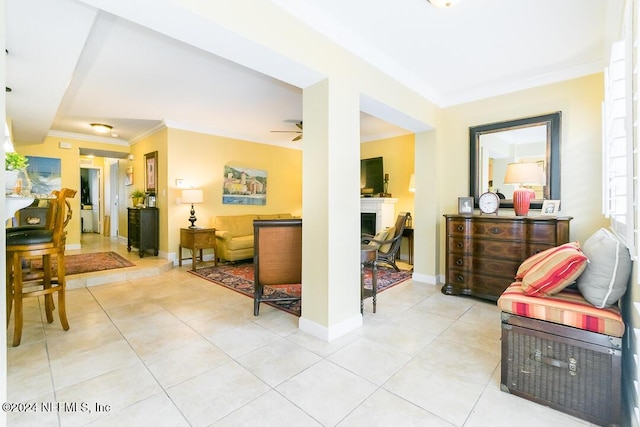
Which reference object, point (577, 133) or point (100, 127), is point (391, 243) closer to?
point (577, 133)

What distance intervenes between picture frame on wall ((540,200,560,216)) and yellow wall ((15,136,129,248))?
26.2 ft

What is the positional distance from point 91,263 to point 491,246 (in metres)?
5.84

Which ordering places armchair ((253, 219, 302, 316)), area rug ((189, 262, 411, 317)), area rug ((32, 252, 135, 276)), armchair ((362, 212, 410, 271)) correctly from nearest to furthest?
armchair ((253, 219, 302, 316)), area rug ((189, 262, 411, 317)), area rug ((32, 252, 135, 276)), armchair ((362, 212, 410, 271))

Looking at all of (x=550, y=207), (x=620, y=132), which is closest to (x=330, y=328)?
(x=620, y=132)

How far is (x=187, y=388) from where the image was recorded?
66.9 inches

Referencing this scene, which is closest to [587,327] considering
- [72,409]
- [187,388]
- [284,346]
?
[284,346]

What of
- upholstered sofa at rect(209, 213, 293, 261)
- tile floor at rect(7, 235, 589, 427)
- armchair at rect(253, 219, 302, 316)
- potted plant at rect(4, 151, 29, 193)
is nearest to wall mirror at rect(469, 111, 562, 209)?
tile floor at rect(7, 235, 589, 427)

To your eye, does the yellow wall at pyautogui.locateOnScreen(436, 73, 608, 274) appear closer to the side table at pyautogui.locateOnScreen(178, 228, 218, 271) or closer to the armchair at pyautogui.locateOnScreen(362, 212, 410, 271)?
the armchair at pyautogui.locateOnScreen(362, 212, 410, 271)

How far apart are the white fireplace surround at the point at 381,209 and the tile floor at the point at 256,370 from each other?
8.63ft

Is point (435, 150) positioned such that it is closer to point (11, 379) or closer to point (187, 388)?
point (187, 388)

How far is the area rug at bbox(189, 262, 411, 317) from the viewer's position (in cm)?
321

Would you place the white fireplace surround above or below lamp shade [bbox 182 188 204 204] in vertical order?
below

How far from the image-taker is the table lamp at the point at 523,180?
3.03 meters

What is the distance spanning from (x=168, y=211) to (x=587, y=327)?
555 cm
